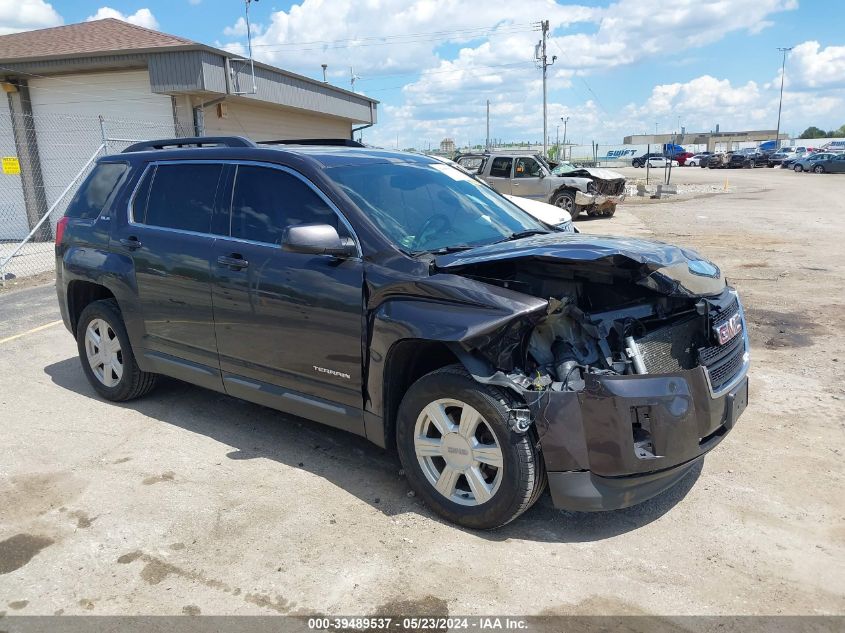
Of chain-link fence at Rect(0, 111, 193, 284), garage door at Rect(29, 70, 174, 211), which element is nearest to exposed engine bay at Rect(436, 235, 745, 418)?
garage door at Rect(29, 70, 174, 211)

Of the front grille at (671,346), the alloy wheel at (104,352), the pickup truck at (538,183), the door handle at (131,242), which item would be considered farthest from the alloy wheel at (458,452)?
the pickup truck at (538,183)

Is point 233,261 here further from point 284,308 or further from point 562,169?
point 562,169

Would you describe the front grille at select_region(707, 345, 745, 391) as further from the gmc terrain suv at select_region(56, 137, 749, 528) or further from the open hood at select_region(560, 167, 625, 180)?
the open hood at select_region(560, 167, 625, 180)

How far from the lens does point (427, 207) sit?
4.18 metres

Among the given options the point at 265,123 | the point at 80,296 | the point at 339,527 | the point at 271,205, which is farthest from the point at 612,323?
the point at 265,123

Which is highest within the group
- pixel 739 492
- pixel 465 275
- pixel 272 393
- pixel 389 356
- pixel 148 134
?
pixel 148 134

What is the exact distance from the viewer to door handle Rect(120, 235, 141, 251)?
15.7 ft

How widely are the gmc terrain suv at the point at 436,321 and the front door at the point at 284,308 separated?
0.5 inches

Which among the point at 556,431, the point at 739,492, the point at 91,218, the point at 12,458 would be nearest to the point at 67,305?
the point at 91,218

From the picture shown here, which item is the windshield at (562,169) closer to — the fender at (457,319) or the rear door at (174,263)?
the rear door at (174,263)

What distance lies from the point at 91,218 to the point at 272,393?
235 cm

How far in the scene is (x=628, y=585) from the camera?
9.81 feet

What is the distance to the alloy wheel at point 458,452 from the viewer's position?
10.7ft

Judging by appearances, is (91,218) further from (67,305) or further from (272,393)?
(272,393)
